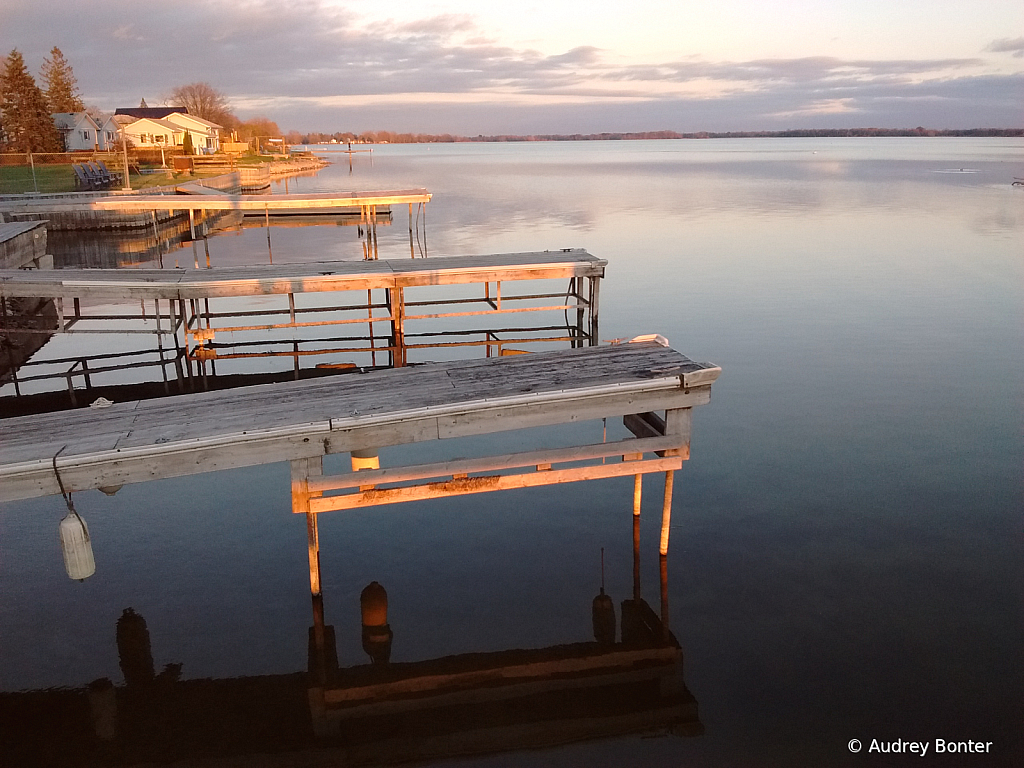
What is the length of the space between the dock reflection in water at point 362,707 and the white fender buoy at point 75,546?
4.15 feet

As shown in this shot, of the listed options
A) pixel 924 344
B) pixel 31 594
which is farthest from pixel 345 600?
pixel 924 344

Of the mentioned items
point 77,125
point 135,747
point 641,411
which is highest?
point 77,125

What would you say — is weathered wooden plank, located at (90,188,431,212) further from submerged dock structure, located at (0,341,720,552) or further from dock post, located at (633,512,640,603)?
dock post, located at (633,512,640,603)

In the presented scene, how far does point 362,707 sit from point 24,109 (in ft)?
231

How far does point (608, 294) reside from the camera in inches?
1055

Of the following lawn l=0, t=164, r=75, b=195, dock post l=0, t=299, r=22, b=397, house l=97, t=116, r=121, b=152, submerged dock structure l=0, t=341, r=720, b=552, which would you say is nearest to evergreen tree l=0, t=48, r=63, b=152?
house l=97, t=116, r=121, b=152

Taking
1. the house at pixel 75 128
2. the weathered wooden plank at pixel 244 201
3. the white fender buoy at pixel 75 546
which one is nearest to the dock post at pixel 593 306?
the weathered wooden plank at pixel 244 201

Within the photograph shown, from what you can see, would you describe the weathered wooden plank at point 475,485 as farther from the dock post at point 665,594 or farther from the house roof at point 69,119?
the house roof at point 69,119

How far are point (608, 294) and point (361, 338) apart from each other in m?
9.79

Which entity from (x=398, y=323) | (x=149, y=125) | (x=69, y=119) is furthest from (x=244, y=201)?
(x=149, y=125)

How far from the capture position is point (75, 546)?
8.00m

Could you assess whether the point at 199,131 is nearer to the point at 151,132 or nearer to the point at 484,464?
the point at 151,132

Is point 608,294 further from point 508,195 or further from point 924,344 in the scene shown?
point 508,195

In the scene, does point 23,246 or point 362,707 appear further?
point 23,246
